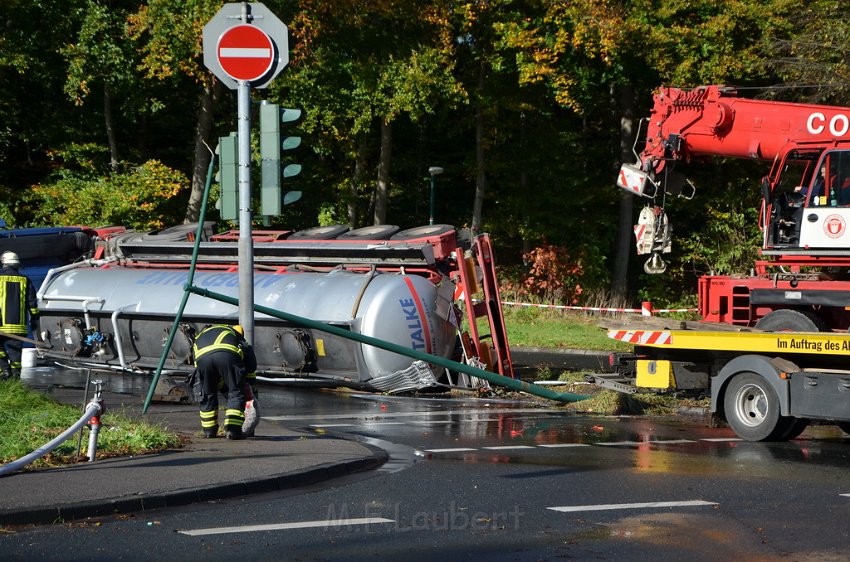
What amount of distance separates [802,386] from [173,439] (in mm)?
6099

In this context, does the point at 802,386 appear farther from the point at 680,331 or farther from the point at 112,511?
the point at 112,511

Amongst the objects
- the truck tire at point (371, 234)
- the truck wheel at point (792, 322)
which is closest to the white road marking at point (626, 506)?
the truck wheel at point (792, 322)

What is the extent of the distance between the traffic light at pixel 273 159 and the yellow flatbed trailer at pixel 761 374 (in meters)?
4.72

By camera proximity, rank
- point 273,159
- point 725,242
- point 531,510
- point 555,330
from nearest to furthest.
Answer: point 531,510, point 273,159, point 555,330, point 725,242

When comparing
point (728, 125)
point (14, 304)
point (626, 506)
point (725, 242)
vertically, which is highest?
point (728, 125)

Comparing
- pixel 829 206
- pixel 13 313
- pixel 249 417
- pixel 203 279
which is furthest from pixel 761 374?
pixel 203 279

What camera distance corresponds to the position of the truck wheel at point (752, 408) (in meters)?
12.4

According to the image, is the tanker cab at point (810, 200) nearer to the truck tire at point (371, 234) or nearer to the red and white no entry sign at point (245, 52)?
the truck tire at point (371, 234)

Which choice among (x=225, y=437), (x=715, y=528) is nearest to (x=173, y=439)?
(x=225, y=437)

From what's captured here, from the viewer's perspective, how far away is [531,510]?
27.6ft

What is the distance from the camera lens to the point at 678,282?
40000 mm

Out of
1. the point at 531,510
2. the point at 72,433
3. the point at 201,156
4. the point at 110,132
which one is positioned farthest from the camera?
the point at 110,132

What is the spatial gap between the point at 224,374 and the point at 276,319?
644cm

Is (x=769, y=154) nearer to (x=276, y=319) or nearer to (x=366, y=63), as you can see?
(x=276, y=319)
